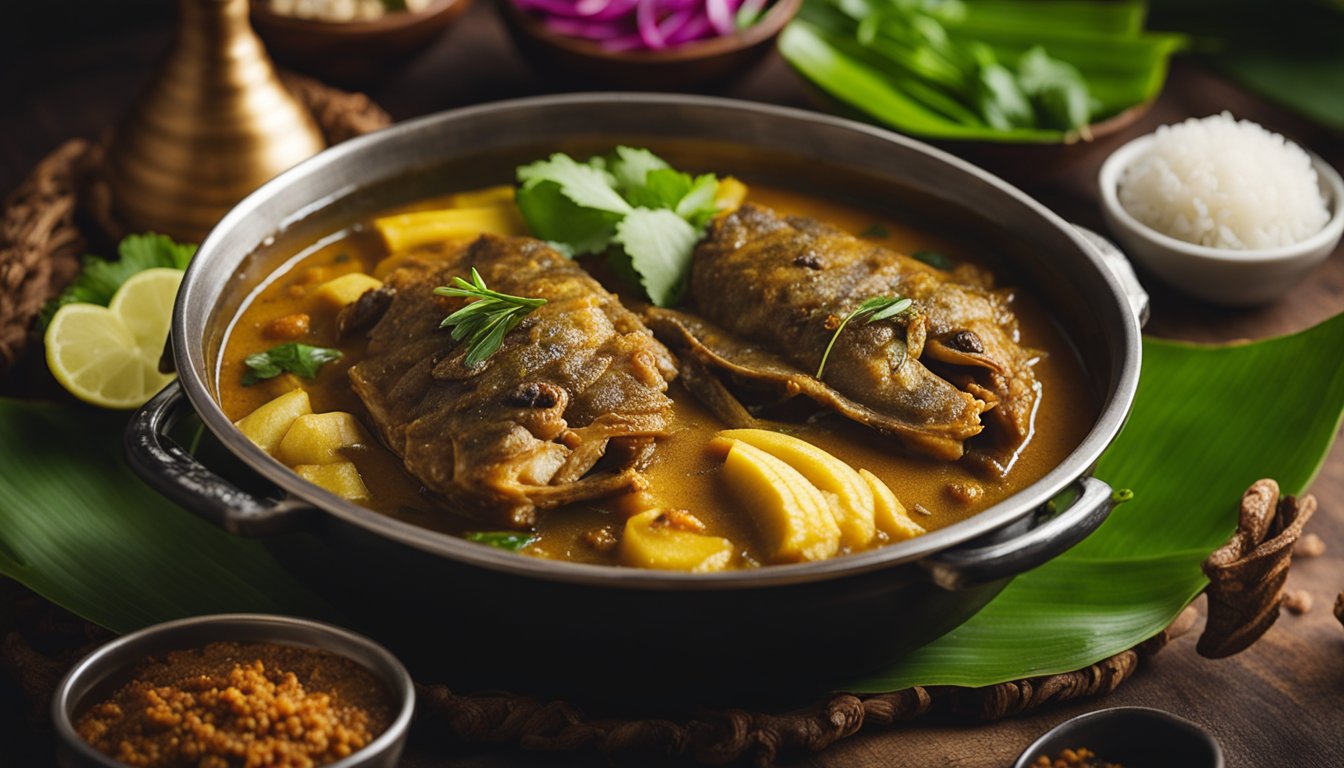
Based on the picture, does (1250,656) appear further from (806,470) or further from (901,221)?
(901,221)

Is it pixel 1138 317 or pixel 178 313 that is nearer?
pixel 178 313

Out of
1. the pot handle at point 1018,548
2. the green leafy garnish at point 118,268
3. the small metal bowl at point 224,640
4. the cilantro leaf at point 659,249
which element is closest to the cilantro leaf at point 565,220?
the cilantro leaf at point 659,249

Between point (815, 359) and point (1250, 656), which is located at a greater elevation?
point (815, 359)

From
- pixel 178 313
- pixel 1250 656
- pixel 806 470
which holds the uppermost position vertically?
pixel 178 313

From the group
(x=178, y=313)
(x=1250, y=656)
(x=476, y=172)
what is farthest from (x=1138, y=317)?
(x=178, y=313)

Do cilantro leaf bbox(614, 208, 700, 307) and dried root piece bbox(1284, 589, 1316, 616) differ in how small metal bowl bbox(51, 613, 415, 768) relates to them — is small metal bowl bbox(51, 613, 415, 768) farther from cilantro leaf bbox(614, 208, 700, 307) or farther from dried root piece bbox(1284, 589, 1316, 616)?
dried root piece bbox(1284, 589, 1316, 616)

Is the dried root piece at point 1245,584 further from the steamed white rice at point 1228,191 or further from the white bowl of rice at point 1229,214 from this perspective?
the steamed white rice at point 1228,191

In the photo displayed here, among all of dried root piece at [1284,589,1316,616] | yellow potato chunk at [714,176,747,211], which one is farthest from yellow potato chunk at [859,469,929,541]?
yellow potato chunk at [714,176,747,211]
